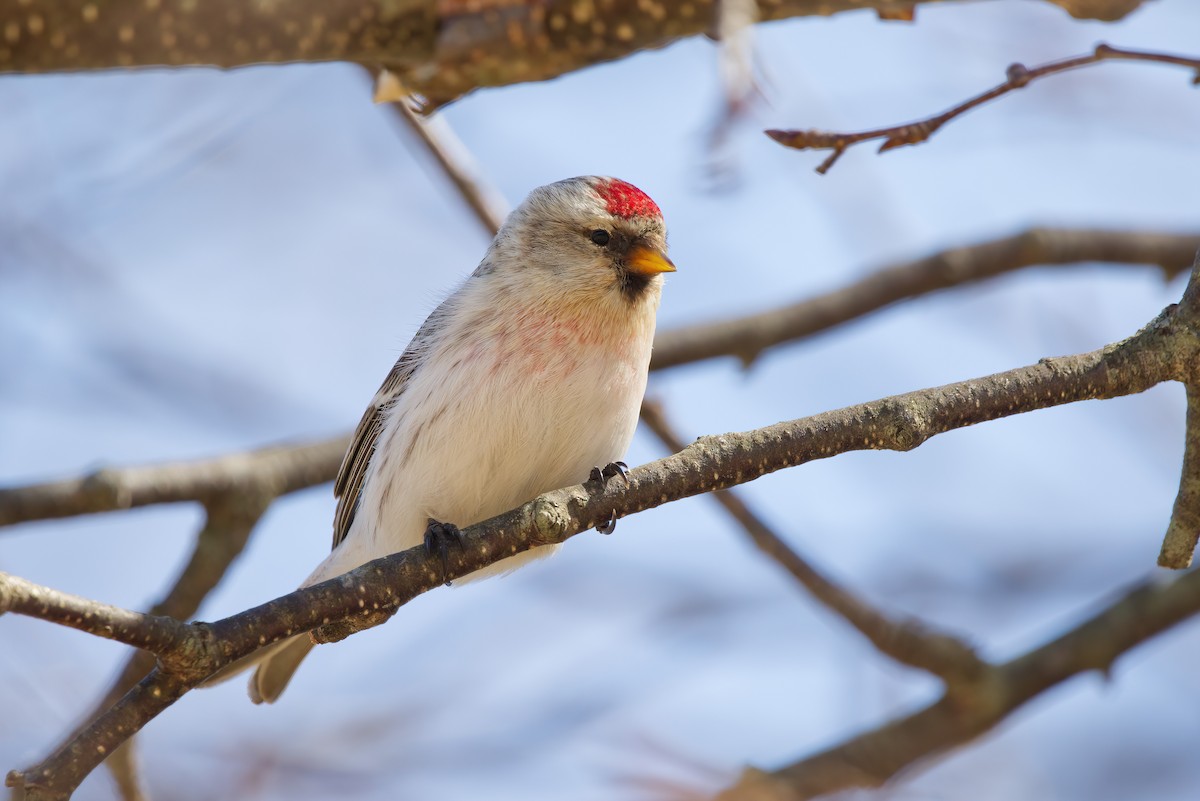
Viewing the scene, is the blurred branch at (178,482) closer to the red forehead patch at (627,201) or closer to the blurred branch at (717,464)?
the red forehead patch at (627,201)

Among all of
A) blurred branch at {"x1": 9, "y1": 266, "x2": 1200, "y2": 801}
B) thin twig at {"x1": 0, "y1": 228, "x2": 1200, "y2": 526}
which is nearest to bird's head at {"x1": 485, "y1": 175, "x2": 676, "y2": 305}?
thin twig at {"x1": 0, "y1": 228, "x2": 1200, "y2": 526}

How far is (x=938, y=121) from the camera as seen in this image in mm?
2268

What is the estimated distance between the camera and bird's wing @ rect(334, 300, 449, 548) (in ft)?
11.7

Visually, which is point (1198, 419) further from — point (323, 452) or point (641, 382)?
point (323, 452)

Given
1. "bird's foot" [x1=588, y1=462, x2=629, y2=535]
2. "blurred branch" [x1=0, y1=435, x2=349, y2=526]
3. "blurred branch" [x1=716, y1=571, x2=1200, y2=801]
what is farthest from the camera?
"blurred branch" [x1=716, y1=571, x2=1200, y2=801]

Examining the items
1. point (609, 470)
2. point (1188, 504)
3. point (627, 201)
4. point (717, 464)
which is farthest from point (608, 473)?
point (1188, 504)

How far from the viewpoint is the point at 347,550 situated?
353cm

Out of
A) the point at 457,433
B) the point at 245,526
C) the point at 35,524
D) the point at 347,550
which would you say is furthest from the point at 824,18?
the point at 35,524

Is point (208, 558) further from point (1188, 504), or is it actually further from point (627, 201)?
point (1188, 504)

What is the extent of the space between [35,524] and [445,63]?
1.78 m

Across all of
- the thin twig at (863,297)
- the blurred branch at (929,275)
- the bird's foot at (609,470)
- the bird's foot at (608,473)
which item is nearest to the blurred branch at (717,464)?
the bird's foot at (608,473)

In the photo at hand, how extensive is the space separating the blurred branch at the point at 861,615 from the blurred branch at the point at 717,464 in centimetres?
148

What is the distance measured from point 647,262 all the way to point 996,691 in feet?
6.10

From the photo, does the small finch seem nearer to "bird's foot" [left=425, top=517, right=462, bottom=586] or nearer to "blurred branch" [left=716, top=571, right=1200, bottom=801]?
"bird's foot" [left=425, top=517, right=462, bottom=586]
